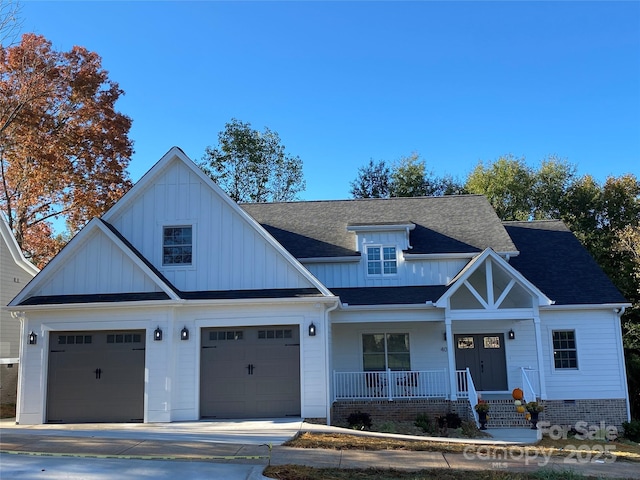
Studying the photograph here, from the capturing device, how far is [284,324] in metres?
14.0

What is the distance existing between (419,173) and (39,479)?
1293 inches

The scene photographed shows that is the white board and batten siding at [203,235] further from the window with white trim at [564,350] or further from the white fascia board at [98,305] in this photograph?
the window with white trim at [564,350]

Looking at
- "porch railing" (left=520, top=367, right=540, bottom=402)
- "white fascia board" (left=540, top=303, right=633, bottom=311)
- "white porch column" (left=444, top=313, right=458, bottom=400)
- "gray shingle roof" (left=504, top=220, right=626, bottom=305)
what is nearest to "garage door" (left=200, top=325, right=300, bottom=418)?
"white porch column" (left=444, top=313, right=458, bottom=400)

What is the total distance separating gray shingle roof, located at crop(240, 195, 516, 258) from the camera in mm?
18250

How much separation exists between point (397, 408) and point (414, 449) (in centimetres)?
525

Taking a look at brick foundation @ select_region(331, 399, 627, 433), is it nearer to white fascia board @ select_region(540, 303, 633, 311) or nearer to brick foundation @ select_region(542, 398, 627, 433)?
brick foundation @ select_region(542, 398, 627, 433)

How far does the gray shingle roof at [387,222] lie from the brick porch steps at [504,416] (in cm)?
490

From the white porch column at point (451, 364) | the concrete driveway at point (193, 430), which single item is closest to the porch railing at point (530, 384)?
the white porch column at point (451, 364)

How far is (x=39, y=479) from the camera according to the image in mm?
7324

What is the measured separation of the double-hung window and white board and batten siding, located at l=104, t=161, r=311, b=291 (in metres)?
4.29

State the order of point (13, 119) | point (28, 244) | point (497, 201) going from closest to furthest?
point (13, 119) < point (28, 244) < point (497, 201)

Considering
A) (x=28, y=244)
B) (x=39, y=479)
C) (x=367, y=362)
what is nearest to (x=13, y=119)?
(x=28, y=244)

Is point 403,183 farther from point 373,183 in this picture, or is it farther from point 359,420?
point 359,420

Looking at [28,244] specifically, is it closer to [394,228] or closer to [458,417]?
[394,228]
